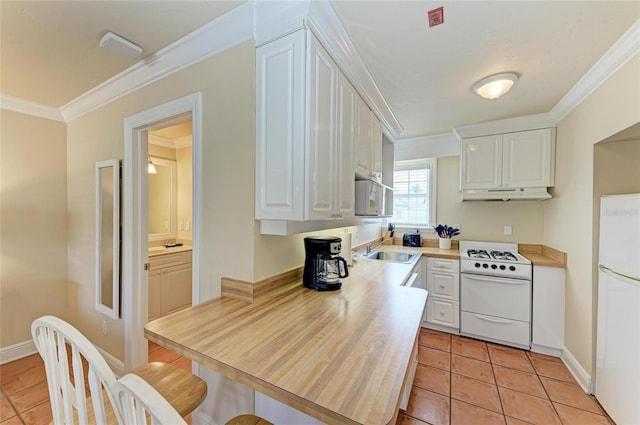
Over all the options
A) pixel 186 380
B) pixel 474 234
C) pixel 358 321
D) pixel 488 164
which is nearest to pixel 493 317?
pixel 474 234

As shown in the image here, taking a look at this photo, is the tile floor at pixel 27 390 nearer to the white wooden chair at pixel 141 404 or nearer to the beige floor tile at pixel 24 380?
the beige floor tile at pixel 24 380

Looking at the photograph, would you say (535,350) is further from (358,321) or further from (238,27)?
(238,27)

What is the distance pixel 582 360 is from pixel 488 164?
2.05 metres

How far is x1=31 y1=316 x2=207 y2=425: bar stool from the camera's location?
71cm

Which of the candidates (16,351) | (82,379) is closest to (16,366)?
→ (16,351)

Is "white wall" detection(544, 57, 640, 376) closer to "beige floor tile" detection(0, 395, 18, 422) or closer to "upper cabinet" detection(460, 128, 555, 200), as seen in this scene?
"upper cabinet" detection(460, 128, 555, 200)

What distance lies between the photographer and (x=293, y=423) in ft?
3.92

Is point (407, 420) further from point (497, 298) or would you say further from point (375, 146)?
point (375, 146)

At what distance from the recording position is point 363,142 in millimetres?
2053

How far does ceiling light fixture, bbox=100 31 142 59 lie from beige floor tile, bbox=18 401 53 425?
8.33ft

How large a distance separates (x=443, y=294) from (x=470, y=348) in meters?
0.59

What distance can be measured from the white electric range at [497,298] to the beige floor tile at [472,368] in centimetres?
50

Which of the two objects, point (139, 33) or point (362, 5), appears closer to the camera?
point (362, 5)

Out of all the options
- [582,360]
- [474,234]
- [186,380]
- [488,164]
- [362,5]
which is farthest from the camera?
[474,234]
